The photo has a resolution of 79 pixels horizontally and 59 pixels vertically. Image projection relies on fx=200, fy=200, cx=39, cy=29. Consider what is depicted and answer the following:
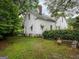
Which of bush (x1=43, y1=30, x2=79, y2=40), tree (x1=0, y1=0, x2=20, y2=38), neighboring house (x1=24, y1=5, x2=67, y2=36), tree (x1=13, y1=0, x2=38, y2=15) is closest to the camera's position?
tree (x1=0, y1=0, x2=20, y2=38)

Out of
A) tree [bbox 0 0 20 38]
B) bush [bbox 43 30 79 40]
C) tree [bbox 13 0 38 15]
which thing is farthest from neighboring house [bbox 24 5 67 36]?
tree [bbox 0 0 20 38]

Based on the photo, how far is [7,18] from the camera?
98.8 ft

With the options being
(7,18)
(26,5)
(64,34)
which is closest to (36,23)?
(26,5)

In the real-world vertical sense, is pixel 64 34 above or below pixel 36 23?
below

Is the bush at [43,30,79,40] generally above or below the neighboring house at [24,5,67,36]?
below

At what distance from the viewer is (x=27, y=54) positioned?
2120 cm

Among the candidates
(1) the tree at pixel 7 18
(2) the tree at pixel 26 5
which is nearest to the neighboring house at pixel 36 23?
(2) the tree at pixel 26 5

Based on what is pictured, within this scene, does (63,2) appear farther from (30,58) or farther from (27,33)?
(27,33)

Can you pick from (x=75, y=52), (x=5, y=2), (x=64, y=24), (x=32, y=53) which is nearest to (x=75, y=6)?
(x=75, y=52)

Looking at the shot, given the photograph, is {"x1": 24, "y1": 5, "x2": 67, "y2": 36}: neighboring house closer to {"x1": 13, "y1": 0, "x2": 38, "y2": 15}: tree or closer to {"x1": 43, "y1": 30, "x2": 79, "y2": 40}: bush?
{"x1": 13, "y1": 0, "x2": 38, "y2": 15}: tree

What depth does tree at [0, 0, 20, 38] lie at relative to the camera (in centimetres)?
2917

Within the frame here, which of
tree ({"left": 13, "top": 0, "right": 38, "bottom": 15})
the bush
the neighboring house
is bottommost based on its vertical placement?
the bush

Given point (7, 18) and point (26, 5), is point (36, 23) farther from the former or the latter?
point (7, 18)

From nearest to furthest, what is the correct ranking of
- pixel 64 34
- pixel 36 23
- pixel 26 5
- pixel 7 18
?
1. pixel 7 18
2. pixel 64 34
3. pixel 26 5
4. pixel 36 23
